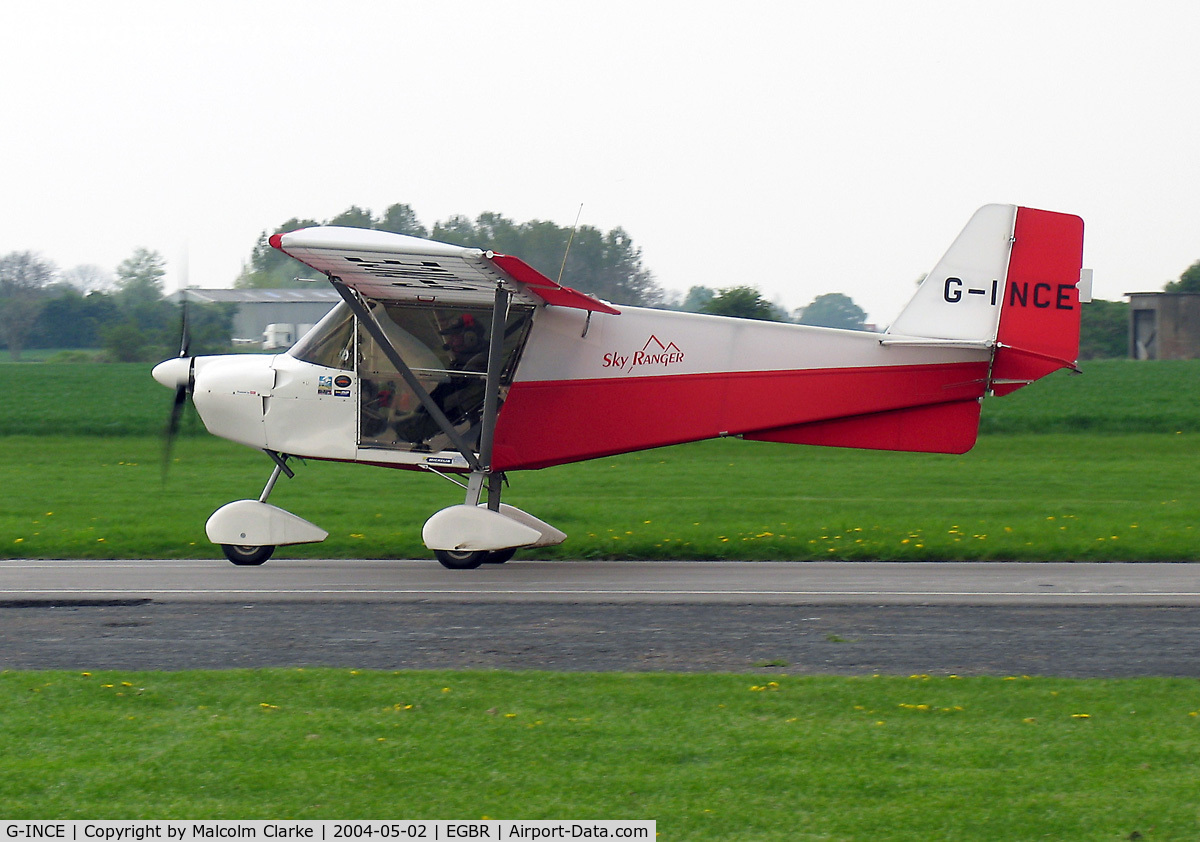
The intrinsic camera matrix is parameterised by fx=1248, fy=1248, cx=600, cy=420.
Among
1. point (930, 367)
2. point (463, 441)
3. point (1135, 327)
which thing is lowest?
point (463, 441)

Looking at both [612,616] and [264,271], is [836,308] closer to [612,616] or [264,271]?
[264,271]

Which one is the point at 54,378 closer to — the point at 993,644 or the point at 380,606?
the point at 380,606

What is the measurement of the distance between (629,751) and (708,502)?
1094cm

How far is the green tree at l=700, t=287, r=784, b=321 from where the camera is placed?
2709cm

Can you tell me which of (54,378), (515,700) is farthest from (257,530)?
(54,378)

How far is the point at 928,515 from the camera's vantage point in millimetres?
14938

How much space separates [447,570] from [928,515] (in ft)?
20.6

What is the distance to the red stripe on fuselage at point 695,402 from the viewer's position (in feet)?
38.2

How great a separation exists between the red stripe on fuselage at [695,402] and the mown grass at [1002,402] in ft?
41.2

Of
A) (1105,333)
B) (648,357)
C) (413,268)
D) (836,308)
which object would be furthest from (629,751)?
(1105,333)
